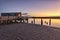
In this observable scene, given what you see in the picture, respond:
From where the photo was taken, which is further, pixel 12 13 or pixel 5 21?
pixel 12 13

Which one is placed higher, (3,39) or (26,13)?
(26,13)

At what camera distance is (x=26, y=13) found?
3484cm

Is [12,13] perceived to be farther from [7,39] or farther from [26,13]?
[7,39]

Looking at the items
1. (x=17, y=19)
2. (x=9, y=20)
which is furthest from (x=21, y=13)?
(x=9, y=20)

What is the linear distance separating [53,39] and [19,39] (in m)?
1.92

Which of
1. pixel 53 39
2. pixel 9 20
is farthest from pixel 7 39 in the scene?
pixel 9 20

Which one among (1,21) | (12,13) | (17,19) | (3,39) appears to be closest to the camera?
(3,39)

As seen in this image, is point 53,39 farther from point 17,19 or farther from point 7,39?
point 17,19

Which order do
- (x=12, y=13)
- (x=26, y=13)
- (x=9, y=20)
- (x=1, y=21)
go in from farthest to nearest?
(x=12, y=13), (x=26, y=13), (x=9, y=20), (x=1, y=21)

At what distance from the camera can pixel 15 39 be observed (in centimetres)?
823

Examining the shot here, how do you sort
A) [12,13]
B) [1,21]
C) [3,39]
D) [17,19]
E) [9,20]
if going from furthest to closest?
[12,13]
[17,19]
[9,20]
[1,21]
[3,39]

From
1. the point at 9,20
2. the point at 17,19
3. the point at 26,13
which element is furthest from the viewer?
the point at 26,13

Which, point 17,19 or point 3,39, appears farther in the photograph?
point 17,19

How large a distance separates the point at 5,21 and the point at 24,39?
1483cm
